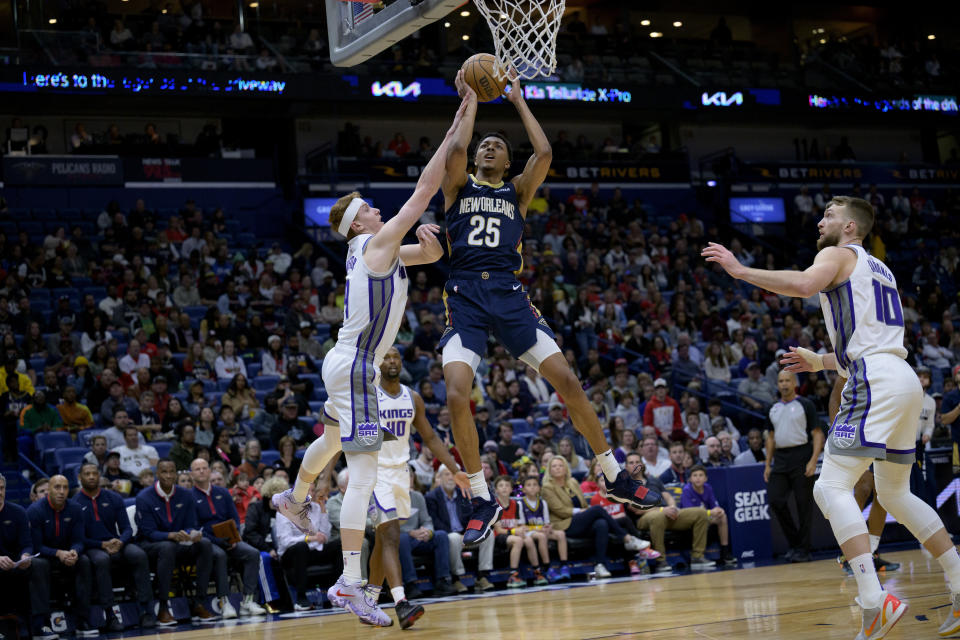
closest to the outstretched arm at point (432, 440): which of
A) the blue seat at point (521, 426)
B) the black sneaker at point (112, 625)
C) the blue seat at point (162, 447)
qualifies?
the black sneaker at point (112, 625)

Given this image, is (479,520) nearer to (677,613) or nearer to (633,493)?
(633,493)

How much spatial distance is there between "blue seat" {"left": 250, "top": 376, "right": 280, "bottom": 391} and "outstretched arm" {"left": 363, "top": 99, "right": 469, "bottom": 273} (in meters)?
8.80

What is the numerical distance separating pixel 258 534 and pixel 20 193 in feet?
40.9

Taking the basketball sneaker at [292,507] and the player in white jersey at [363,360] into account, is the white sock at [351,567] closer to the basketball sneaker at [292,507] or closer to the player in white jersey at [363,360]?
the player in white jersey at [363,360]

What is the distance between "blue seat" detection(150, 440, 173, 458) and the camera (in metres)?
12.9

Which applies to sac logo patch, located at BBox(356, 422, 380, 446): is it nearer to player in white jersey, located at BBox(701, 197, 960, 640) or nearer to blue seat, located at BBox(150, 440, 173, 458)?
player in white jersey, located at BBox(701, 197, 960, 640)

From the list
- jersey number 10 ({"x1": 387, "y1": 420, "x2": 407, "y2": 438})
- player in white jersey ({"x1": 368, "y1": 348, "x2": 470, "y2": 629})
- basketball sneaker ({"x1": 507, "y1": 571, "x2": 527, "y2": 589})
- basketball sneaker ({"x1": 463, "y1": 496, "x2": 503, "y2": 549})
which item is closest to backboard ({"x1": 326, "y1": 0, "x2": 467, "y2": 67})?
player in white jersey ({"x1": 368, "y1": 348, "x2": 470, "y2": 629})

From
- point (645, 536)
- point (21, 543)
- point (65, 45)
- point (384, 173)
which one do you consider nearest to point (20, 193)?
point (65, 45)

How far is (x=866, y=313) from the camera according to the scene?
622cm

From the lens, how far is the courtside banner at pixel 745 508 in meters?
12.7

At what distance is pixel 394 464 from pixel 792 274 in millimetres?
4190

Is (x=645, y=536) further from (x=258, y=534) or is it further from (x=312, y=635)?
(x=312, y=635)

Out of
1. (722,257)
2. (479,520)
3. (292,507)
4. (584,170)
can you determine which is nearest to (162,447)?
(292,507)

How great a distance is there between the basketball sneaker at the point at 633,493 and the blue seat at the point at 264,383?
9.23 m
